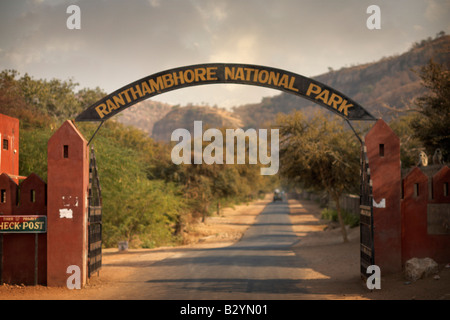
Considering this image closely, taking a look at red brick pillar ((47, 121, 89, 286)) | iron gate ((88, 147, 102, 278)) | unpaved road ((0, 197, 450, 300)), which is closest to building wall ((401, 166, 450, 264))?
unpaved road ((0, 197, 450, 300))

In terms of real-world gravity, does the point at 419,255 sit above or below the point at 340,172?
below

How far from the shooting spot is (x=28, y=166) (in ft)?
85.4

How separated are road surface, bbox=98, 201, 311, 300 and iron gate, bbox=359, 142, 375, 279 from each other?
1742 millimetres

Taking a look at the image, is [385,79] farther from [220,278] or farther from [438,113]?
[220,278]

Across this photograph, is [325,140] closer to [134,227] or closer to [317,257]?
[317,257]

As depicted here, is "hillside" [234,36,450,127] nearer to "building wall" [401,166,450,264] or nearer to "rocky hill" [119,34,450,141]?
"rocky hill" [119,34,450,141]

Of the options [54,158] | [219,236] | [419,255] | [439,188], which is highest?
[54,158]

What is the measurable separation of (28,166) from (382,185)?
1986 centimetres

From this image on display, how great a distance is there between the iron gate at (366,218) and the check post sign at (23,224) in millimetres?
7884

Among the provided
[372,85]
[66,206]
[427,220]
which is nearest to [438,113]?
[427,220]

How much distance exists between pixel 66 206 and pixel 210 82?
479 centimetres

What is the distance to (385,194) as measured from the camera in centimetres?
1213

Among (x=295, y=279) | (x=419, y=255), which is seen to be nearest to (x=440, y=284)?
(x=419, y=255)

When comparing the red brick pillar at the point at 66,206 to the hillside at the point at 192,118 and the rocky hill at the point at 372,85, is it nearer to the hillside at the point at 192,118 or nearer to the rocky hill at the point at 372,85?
the rocky hill at the point at 372,85
